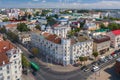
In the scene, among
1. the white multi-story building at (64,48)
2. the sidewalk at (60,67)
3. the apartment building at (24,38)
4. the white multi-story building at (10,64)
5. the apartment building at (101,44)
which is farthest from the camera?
the apartment building at (24,38)

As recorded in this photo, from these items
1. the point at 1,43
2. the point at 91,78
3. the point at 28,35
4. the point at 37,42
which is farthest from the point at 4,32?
the point at 91,78

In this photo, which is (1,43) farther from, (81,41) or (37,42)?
(81,41)

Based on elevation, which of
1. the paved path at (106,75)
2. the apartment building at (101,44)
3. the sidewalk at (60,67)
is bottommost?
the paved path at (106,75)

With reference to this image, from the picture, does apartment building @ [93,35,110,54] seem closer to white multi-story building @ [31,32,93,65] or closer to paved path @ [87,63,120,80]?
white multi-story building @ [31,32,93,65]

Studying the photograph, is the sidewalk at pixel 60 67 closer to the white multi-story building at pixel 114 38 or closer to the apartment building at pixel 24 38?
the white multi-story building at pixel 114 38

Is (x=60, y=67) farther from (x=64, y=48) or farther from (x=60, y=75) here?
(x=64, y=48)

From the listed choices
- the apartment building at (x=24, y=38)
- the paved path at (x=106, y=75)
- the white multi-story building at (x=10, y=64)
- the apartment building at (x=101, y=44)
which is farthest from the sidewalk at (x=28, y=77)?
the apartment building at (x=24, y=38)

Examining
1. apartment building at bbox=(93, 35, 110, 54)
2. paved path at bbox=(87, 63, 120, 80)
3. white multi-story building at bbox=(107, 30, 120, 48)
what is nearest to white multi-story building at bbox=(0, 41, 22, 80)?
paved path at bbox=(87, 63, 120, 80)

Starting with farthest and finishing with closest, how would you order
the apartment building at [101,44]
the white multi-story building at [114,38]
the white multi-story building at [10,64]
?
the white multi-story building at [114,38] → the apartment building at [101,44] → the white multi-story building at [10,64]
